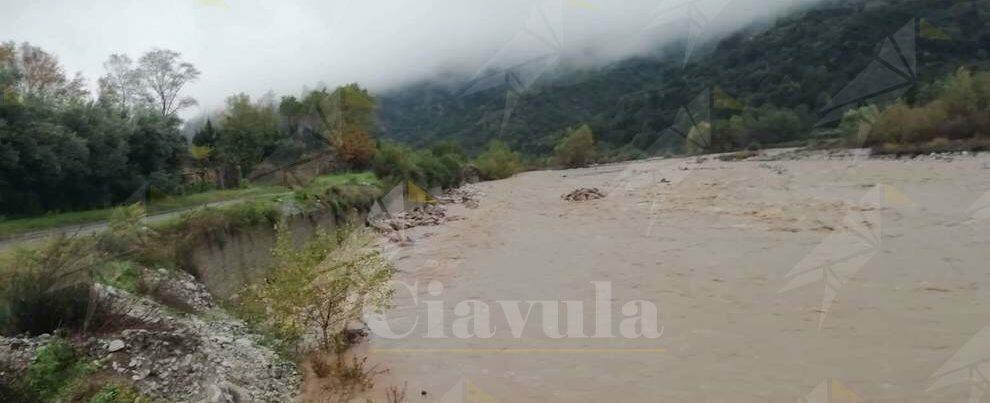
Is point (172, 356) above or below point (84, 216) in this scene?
below

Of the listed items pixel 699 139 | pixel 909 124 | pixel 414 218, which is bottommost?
pixel 414 218

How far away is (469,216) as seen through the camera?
26.8m

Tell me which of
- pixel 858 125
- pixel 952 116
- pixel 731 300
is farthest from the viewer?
pixel 858 125

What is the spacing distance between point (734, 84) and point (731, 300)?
77930mm

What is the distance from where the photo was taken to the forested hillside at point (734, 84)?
55188mm

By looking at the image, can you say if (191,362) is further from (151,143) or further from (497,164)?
(497,164)

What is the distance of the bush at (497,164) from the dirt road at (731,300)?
122 ft

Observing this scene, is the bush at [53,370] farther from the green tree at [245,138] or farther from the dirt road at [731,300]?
the green tree at [245,138]

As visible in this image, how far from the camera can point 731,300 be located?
987cm

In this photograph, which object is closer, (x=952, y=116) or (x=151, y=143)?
(x=151, y=143)

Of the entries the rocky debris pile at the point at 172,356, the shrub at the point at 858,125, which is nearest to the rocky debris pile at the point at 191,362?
the rocky debris pile at the point at 172,356

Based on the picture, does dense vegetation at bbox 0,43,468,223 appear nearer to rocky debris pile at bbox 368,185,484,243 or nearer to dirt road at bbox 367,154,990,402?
rocky debris pile at bbox 368,185,484,243

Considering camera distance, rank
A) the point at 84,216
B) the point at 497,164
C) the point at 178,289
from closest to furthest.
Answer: the point at 178,289, the point at 84,216, the point at 497,164

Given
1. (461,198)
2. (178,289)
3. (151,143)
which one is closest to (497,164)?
(461,198)
